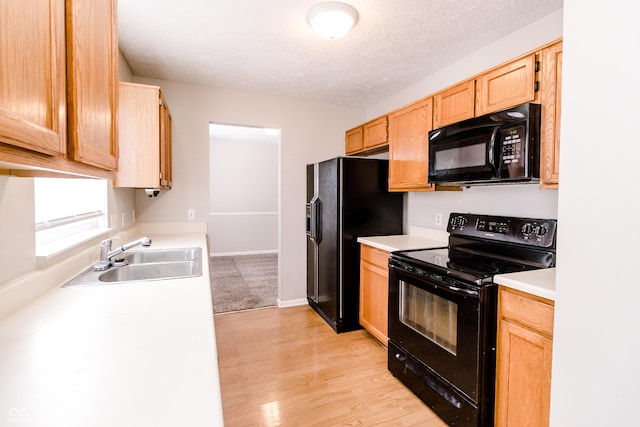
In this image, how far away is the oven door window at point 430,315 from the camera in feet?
5.90

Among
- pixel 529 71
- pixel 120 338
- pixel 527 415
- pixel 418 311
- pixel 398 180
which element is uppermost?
pixel 529 71

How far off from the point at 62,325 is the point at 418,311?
1.86m

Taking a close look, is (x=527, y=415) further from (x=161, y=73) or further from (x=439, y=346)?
(x=161, y=73)

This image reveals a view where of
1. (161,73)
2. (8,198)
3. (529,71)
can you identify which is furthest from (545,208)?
(161,73)

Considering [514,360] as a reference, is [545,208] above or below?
above

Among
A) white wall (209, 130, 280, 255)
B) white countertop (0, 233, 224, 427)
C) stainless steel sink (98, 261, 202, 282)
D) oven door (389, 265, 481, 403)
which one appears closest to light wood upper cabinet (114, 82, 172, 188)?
stainless steel sink (98, 261, 202, 282)

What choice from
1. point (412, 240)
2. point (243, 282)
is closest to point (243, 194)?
point (243, 282)

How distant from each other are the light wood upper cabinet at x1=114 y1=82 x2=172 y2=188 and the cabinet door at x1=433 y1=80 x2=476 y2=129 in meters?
2.06

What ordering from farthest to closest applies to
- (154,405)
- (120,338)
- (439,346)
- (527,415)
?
(439,346)
(527,415)
(120,338)
(154,405)

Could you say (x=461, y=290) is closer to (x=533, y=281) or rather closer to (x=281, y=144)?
(x=533, y=281)

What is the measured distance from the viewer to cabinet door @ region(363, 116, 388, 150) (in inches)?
120

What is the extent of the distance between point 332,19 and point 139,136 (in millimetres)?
1541

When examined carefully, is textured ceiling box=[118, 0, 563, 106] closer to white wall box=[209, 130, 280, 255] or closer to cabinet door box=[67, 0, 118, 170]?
cabinet door box=[67, 0, 118, 170]

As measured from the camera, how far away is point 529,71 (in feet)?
5.62
